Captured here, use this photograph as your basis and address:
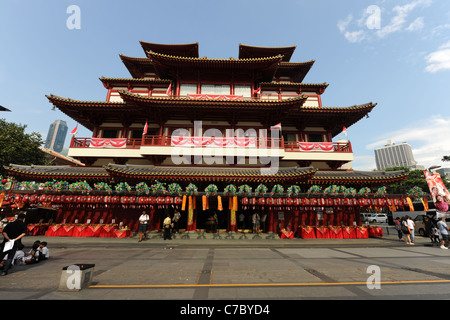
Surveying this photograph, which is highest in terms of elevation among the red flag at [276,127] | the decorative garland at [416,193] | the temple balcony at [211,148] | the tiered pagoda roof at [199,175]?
the red flag at [276,127]

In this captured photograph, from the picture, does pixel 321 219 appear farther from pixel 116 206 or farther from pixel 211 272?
pixel 116 206

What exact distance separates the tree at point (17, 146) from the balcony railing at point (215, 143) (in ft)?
47.7

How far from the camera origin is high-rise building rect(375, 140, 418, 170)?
13344 cm

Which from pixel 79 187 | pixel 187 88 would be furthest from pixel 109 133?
pixel 187 88

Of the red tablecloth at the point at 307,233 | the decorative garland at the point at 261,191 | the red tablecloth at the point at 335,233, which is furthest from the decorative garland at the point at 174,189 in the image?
the red tablecloth at the point at 335,233

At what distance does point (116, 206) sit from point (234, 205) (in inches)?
340

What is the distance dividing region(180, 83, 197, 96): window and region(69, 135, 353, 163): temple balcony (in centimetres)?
475

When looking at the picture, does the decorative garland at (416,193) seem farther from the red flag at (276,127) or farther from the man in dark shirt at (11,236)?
the man in dark shirt at (11,236)

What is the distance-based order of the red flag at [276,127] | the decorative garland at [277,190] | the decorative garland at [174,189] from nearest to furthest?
1. the decorative garland at [174,189]
2. the decorative garland at [277,190]
3. the red flag at [276,127]

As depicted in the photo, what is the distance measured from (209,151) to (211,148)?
10.6 inches

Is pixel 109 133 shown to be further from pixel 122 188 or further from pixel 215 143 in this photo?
pixel 215 143

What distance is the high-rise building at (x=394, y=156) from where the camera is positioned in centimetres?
13344

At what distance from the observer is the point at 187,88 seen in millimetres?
16609
